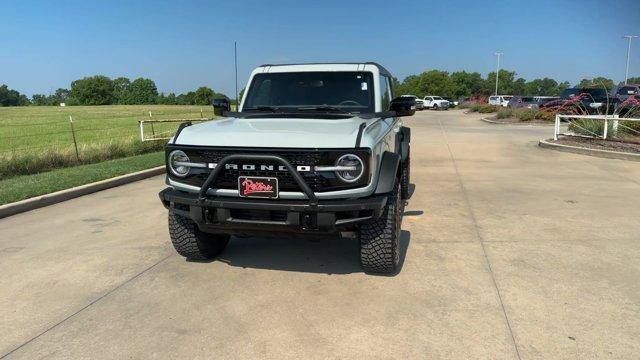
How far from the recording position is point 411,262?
448 centimetres

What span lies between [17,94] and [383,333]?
143m

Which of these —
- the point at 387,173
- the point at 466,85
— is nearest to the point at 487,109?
the point at 387,173

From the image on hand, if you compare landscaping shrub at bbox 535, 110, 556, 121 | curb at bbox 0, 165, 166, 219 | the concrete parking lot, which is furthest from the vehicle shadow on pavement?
landscaping shrub at bbox 535, 110, 556, 121

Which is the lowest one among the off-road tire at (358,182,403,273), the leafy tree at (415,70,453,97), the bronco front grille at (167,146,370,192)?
the off-road tire at (358,182,403,273)

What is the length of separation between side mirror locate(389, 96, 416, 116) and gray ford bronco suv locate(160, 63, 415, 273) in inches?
24.5

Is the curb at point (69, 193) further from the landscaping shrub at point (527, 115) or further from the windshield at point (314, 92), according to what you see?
the landscaping shrub at point (527, 115)

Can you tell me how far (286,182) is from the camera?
11.8 feet

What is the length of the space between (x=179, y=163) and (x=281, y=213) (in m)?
0.98

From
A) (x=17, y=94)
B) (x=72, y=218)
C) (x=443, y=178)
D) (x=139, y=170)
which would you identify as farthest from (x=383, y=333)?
(x=17, y=94)

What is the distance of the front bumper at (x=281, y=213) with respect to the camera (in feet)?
11.6

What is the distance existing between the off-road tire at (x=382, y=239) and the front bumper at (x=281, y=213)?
0.22m

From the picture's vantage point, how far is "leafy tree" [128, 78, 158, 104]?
121 metres

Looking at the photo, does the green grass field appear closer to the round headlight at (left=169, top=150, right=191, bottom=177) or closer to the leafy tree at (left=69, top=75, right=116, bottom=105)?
the round headlight at (left=169, top=150, right=191, bottom=177)

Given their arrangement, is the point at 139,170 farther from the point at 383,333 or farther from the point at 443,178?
the point at 383,333
